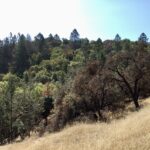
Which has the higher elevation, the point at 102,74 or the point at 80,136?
the point at 102,74

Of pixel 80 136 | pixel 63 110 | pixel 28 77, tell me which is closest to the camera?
pixel 80 136

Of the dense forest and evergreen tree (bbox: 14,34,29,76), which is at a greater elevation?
evergreen tree (bbox: 14,34,29,76)

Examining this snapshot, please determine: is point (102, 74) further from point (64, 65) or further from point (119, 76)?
point (64, 65)

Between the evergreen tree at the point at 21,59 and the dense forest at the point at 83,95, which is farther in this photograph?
the evergreen tree at the point at 21,59

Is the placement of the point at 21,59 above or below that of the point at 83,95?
above

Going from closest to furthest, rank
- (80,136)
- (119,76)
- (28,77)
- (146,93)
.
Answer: (80,136) → (119,76) → (146,93) → (28,77)

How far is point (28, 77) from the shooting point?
460ft

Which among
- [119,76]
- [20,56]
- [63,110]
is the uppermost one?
[20,56]

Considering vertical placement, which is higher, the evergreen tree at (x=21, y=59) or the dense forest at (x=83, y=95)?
the evergreen tree at (x=21, y=59)

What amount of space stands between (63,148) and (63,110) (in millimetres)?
43093

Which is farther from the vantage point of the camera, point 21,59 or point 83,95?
point 21,59

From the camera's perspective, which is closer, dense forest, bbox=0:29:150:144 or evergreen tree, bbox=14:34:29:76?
dense forest, bbox=0:29:150:144

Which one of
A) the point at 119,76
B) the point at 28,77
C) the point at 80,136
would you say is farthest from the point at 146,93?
the point at 28,77

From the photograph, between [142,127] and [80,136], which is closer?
[142,127]
